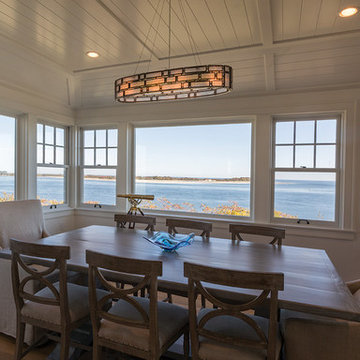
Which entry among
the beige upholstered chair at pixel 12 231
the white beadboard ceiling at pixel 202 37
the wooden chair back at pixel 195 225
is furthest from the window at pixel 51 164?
the wooden chair back at pixel 195 225

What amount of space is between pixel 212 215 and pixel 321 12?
2.69 m

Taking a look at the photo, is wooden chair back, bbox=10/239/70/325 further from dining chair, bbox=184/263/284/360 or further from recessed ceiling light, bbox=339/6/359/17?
recessed ceiling light, bbox=339/6/359/17

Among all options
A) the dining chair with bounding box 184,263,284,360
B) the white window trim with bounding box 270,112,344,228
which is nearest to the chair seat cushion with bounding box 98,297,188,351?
the dining chair with bounding box 184,263,284,360

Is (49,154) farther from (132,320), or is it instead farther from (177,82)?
(132,320)

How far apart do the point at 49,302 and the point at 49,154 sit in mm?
3041

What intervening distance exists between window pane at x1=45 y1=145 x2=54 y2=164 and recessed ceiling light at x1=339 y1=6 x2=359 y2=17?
4064 mm

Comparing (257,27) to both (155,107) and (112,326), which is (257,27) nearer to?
(155,107)

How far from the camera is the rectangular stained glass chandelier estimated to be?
1.93 metres

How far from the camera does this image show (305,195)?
354 centimetres

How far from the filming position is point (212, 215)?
3.94 metres

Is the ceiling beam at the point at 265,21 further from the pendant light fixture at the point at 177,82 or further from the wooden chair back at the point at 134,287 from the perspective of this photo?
the wooden chair back at the point at 134,287

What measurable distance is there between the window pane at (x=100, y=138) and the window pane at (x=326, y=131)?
10.8 feet

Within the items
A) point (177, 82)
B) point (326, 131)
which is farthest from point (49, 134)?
point (326, 131)

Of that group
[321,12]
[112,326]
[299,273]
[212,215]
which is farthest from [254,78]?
[112,326]
